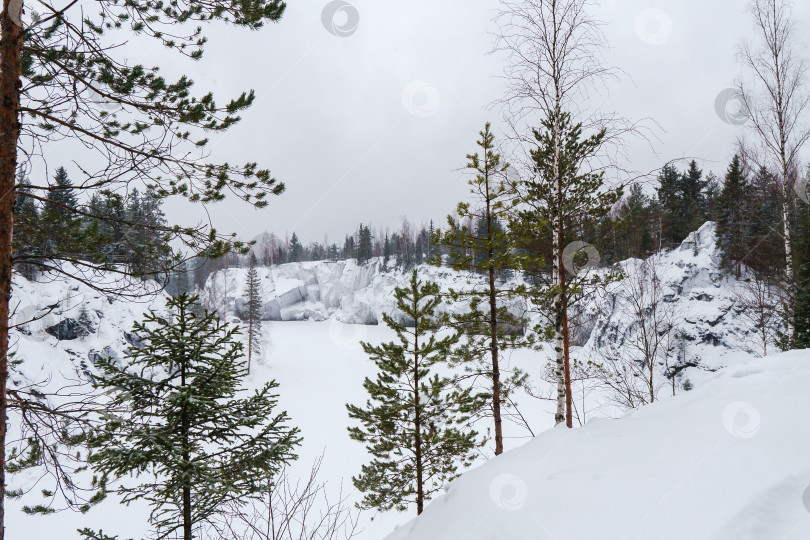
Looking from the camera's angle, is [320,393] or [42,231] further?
[320,393]

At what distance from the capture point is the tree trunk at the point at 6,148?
3354mm

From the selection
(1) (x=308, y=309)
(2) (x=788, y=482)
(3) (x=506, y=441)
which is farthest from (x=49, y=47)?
(1) (x=308, y=309)

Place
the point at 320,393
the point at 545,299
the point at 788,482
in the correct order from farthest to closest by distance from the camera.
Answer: the point at 320,393 → the point at 545,299 → the point at 788,482

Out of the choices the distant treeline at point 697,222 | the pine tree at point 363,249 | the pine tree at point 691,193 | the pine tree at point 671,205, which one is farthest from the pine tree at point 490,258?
the pine tree at point 363,249

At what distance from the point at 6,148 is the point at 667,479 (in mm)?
6706

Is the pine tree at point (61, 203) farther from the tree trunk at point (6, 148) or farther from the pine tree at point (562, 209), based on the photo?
the pine tree at point (562, 209)

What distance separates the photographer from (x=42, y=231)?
3.71 m

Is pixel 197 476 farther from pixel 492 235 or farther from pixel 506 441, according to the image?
pixel 506 441

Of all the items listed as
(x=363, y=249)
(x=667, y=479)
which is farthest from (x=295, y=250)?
(x=667, y=479)

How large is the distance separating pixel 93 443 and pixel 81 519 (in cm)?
1403

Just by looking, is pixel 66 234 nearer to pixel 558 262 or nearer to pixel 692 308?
pixel 558 262

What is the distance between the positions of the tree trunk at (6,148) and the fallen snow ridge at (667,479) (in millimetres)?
4699

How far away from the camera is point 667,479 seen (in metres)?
3.21

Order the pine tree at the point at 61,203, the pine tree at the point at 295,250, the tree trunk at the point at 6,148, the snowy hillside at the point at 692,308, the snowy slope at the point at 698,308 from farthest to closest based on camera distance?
the pine tree at the point at 295,250 → the snowy slope at the point at 698,308 → the snowy hillside at the point at 692,308 → the tree trunk at the point at 6,148 → the pine tree at the point at 61,203
